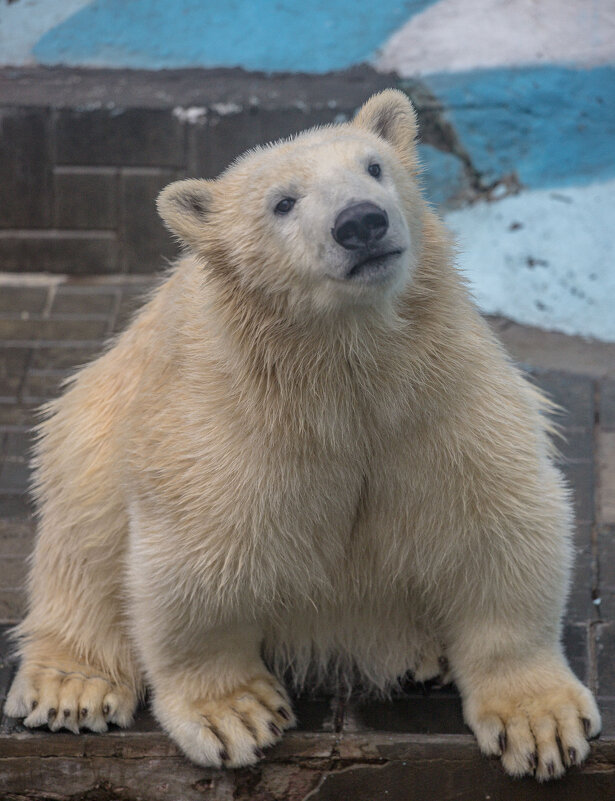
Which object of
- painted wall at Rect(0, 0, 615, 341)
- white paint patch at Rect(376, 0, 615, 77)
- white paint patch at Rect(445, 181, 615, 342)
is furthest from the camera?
white paint patch at Rect(376, 0, 615, 77)

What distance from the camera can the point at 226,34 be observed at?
5684 millimetres

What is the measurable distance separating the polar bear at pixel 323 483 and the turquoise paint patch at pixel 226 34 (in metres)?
2.81

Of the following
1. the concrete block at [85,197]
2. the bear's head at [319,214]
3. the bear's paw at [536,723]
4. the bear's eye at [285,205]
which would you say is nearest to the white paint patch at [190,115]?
the concrete block at [85,197]

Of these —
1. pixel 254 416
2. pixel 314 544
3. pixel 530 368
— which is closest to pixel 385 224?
pixel 254 416

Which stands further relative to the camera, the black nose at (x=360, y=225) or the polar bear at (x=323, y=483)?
the polar bear at (x=323, y=483)

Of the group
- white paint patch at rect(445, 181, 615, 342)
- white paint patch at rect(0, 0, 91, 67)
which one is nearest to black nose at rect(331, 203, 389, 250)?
white paint patch at rect(445, 181, 615, 342)

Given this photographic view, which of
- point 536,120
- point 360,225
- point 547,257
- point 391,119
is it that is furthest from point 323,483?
point 536,120

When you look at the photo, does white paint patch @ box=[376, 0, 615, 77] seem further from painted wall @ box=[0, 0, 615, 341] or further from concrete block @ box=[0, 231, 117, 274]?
concrete block @ box=[0, 231, 117, 274]

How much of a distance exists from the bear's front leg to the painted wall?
2637mm

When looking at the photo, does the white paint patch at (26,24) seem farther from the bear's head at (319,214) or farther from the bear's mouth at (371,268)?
the bear's mouth at (371,268)

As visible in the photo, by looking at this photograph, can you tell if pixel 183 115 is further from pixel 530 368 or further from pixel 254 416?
pixel 254 416

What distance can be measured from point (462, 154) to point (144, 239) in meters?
1.44

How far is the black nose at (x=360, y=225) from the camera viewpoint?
7.92ft

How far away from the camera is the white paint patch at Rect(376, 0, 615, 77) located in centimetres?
555
